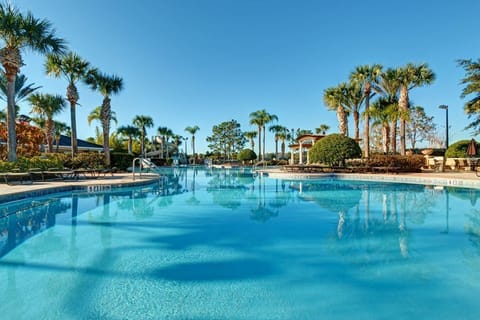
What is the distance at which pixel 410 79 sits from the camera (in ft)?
65.5

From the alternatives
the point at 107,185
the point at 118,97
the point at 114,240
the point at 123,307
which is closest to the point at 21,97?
the point at 118,97

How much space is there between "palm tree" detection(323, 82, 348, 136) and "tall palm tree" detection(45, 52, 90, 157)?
20.7 meters

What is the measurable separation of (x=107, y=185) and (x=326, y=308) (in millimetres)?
11391

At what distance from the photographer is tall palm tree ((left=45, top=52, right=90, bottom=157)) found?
56.9 feet

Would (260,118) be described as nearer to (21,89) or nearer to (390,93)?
(390,93)

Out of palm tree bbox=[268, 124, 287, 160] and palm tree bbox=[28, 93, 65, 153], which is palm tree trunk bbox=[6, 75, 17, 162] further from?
palm tree bbox=[268, 124, 287, 160]

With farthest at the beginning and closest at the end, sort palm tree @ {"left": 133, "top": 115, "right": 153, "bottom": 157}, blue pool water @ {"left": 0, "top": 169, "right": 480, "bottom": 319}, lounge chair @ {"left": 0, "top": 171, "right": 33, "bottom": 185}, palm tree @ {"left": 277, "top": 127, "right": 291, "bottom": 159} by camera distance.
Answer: palm tree @ {"left": 277, "top": 127, "right": 291, "bottom": 159} → palm tree @ {"left": 133, "top": 115, "right": 153, "bottom": 157} → lounge chair @ {"left": 0, "top": 171, "right": 33, "bottom": 185} → blue pool water @ {"left": 0, "top": 169, "right": 480, "bottom": 319}

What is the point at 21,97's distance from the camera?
18766 millimetres

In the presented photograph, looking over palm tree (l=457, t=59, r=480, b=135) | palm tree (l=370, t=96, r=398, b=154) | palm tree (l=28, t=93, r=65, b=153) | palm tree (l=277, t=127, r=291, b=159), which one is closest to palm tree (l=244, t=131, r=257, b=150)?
palm tree (l=277, t=127, r=291, b=159)

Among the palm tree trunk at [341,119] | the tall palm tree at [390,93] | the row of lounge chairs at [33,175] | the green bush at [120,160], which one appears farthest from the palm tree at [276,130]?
the row of lounge chairs at [33,175]

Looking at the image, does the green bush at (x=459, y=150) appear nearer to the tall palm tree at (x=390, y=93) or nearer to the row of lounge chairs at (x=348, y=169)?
the tall palm tree at (x=390, y=93)

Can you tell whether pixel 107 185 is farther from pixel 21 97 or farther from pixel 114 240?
pixel 21 97

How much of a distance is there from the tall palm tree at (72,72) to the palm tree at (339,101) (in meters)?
20.7

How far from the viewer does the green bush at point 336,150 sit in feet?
60.5
